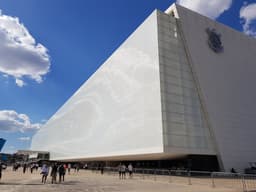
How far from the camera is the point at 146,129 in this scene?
28562 millimetres

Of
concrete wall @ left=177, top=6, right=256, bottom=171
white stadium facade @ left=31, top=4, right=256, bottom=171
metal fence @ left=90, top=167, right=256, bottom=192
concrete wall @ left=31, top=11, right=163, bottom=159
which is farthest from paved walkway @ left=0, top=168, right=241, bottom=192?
concrete wall @ left=177, top=6, right=256, bottom=171

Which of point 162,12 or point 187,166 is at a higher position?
point 162,12

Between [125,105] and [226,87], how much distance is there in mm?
13967

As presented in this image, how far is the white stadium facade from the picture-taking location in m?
27.7

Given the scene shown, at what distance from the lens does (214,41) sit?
3388cm

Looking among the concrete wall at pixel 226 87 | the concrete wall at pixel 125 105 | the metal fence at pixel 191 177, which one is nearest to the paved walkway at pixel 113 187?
the metal fence at pixel 191 177

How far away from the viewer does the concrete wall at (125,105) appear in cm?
2864

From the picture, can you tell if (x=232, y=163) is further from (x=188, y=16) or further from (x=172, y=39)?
(x=188, y=16)

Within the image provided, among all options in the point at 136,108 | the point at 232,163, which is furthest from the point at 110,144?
the point at 232,163

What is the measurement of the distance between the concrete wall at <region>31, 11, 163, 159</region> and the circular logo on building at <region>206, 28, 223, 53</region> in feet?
27.7

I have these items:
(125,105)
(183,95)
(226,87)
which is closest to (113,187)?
(183,95)

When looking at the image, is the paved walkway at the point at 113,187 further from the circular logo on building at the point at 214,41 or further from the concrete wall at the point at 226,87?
the circular logo on building at the point at 214,41

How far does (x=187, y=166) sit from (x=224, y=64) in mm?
14897

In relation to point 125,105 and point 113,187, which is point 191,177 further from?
point 125,105
